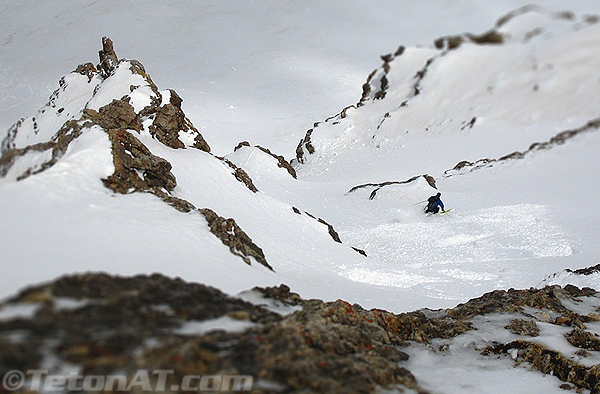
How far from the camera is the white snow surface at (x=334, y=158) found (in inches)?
158

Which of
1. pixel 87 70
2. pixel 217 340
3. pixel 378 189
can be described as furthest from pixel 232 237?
pixel 87 70

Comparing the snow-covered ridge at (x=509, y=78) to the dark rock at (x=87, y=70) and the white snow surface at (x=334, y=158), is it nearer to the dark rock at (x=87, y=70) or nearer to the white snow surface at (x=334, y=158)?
the white snow surface at (x=334, y=158)

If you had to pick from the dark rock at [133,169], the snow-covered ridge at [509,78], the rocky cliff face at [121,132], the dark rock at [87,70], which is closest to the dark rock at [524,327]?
the snow-covered ridge at [509,78]

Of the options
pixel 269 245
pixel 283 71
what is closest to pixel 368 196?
pixel 283 71

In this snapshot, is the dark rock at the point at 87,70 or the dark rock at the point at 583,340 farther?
the dark rock at the point at 87,70

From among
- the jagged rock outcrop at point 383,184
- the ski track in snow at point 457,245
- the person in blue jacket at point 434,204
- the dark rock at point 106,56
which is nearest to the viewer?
the ski track in snow at point 457,245

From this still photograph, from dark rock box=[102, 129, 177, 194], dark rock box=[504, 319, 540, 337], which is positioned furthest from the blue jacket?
dark rock box=[102, 129, 177, 194]

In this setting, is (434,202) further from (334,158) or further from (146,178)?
(146,178)

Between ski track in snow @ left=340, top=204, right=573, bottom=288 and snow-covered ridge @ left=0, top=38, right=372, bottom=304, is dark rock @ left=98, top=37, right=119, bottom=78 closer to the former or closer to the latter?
snow-covered ridge @ left=0, top=38, right=372, bottom=304

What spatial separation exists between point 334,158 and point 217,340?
23.9 metres

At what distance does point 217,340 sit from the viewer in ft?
11.9

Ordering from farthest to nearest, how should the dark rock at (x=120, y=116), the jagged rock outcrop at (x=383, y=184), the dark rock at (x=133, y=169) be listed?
the jagged rock outcrop at (x=383, y=184) < the dark rock at (x=120, y=116) < the dark rock at (x=133, y=169)

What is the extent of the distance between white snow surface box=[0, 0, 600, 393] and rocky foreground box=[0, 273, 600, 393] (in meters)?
0.21

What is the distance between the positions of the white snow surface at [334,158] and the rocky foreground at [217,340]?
0.69ft
